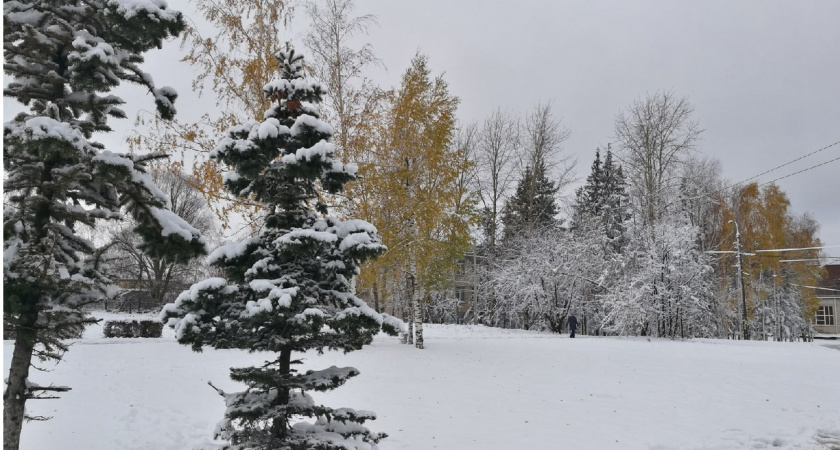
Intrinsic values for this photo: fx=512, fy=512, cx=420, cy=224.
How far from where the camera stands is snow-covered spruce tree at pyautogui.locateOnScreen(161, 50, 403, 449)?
372 centimetres

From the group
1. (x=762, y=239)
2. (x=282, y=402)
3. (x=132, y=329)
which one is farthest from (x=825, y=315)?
(x=282, y=402)

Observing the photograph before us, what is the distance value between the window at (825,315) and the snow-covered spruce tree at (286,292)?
187ft

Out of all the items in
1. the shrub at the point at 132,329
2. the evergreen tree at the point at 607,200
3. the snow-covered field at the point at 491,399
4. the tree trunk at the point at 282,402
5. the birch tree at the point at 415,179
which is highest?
the evergreen tree at the point at 607,200

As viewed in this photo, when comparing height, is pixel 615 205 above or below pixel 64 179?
above

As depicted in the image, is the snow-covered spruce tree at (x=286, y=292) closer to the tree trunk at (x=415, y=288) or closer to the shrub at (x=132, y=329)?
the tree trunk at (x=415, y=288)

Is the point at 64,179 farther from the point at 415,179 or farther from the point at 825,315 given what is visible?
the point at 825,315

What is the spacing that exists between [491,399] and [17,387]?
629 cm

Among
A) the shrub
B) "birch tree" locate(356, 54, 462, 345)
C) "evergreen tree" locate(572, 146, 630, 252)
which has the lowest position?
the shrub

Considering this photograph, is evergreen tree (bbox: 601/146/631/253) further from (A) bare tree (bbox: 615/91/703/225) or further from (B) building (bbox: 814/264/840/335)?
(B) building (bbox: 814/264/840/335)

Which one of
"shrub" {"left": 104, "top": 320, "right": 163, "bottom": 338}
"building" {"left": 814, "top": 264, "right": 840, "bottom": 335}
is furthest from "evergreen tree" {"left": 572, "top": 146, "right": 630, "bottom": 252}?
"building" {"left": 814, "top": 264, "right": 840, "bottom": 335}

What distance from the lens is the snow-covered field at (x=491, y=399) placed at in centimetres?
605

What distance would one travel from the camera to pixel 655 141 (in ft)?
85.7

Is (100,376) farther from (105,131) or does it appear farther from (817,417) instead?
(817,417)

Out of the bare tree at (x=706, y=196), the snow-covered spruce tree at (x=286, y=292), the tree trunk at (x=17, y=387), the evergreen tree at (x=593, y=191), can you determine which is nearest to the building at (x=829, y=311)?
the bare tree at (x=706, y=196)
